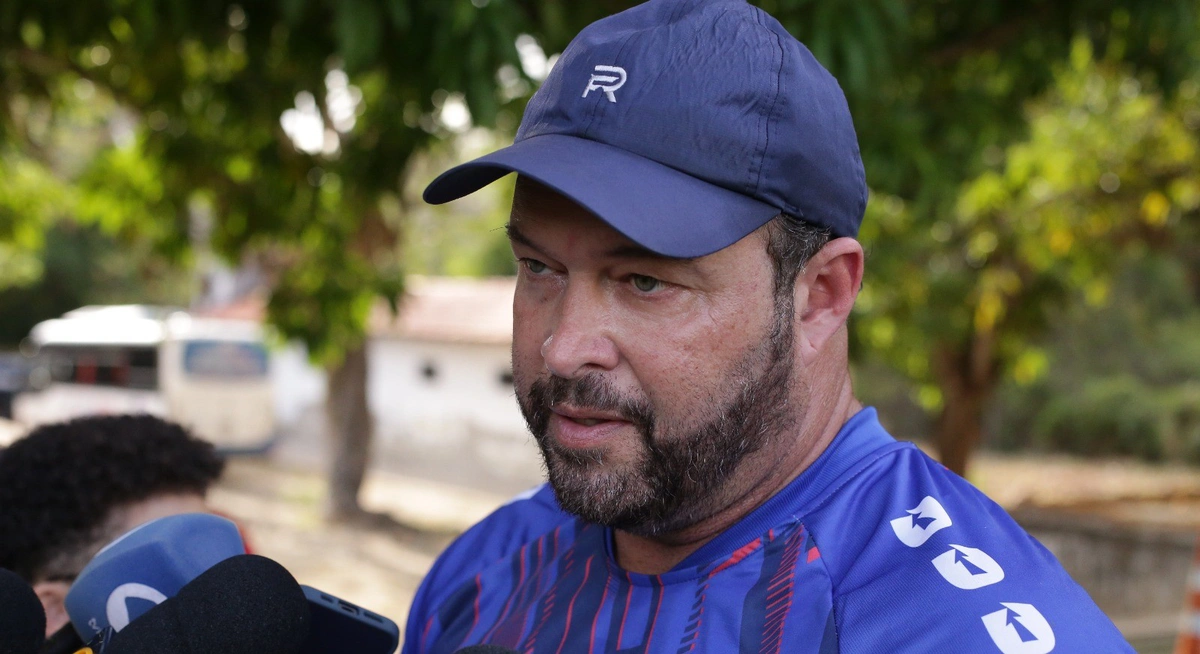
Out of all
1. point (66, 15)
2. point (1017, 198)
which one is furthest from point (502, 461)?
point (66, 15)

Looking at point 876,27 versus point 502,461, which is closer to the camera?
point 876,27

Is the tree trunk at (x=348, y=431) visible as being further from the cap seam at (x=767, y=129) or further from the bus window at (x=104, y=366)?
the cap seam at (x=767, y=129)

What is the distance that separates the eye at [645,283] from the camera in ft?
4.60

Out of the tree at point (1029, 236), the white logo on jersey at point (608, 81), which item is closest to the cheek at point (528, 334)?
the white logo on jersey at point (608, 81)

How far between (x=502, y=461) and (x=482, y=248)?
12.3 metres

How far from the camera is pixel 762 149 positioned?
54.6 inches

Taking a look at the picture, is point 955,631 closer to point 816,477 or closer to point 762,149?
point 816,477

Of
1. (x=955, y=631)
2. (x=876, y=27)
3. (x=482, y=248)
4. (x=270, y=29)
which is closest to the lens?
(x=955, y=631)

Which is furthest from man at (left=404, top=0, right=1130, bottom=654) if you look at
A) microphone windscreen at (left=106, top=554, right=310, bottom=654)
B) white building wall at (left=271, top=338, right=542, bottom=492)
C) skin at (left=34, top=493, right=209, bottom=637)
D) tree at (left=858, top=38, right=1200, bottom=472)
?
white building wall at (left=271, top=338, right=542, bottom=492)

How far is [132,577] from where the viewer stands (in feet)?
4.78

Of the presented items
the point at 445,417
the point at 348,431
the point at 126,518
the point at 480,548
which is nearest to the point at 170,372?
the point at 445,417

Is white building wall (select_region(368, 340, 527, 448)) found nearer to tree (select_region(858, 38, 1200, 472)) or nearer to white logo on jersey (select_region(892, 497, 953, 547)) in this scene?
tree (select_region(858, 38, 1200, 472))

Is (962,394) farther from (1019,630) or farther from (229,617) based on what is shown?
(229,617)

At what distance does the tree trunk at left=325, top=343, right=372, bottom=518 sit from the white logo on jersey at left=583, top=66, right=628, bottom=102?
32.3ft
